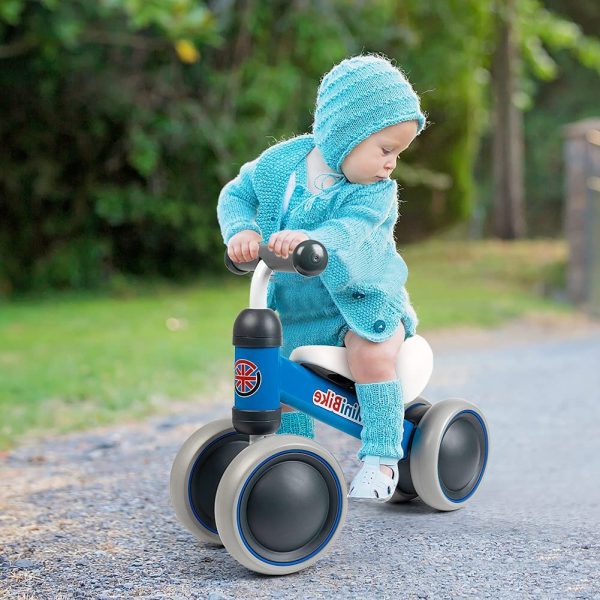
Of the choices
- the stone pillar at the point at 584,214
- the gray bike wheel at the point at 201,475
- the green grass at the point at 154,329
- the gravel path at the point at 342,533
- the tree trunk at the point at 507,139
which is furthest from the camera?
the tree trunk at the point at 507,139

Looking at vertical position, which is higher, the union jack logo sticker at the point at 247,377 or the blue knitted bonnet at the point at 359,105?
the blue knitted bonnet at the point at 359,105

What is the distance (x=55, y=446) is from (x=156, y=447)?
498 millimetres

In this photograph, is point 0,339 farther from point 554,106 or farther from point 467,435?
point 554,106

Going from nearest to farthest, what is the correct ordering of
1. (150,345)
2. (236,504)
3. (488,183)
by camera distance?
(236,504)
(150,345)
(488,183)

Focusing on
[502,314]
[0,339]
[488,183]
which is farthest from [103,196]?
[488,183]

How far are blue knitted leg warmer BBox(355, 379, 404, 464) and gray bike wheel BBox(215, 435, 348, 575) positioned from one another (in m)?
0.23

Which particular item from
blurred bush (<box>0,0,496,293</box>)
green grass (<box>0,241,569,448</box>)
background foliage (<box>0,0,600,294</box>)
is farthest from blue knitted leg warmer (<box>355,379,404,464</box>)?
blurred bush (<box>0,0,496,293</box>)

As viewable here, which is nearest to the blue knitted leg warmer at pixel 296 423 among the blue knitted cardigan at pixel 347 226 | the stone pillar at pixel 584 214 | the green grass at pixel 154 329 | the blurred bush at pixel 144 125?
the blue knitted cardigan at pixel 347 226

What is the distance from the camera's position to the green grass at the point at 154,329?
16.9 feet

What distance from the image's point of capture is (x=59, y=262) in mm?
9867

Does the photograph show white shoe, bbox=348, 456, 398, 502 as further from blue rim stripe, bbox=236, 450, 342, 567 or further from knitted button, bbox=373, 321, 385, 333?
knitted button, bbox=373, 321, 385, 333

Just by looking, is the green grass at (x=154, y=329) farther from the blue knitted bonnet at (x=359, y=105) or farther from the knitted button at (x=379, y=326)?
the blue knitted bonnet at (x=359, y=105)

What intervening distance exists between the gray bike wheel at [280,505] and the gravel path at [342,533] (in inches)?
2.9

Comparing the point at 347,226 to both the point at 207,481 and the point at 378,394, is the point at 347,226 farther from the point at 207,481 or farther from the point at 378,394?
the point at 207,481
